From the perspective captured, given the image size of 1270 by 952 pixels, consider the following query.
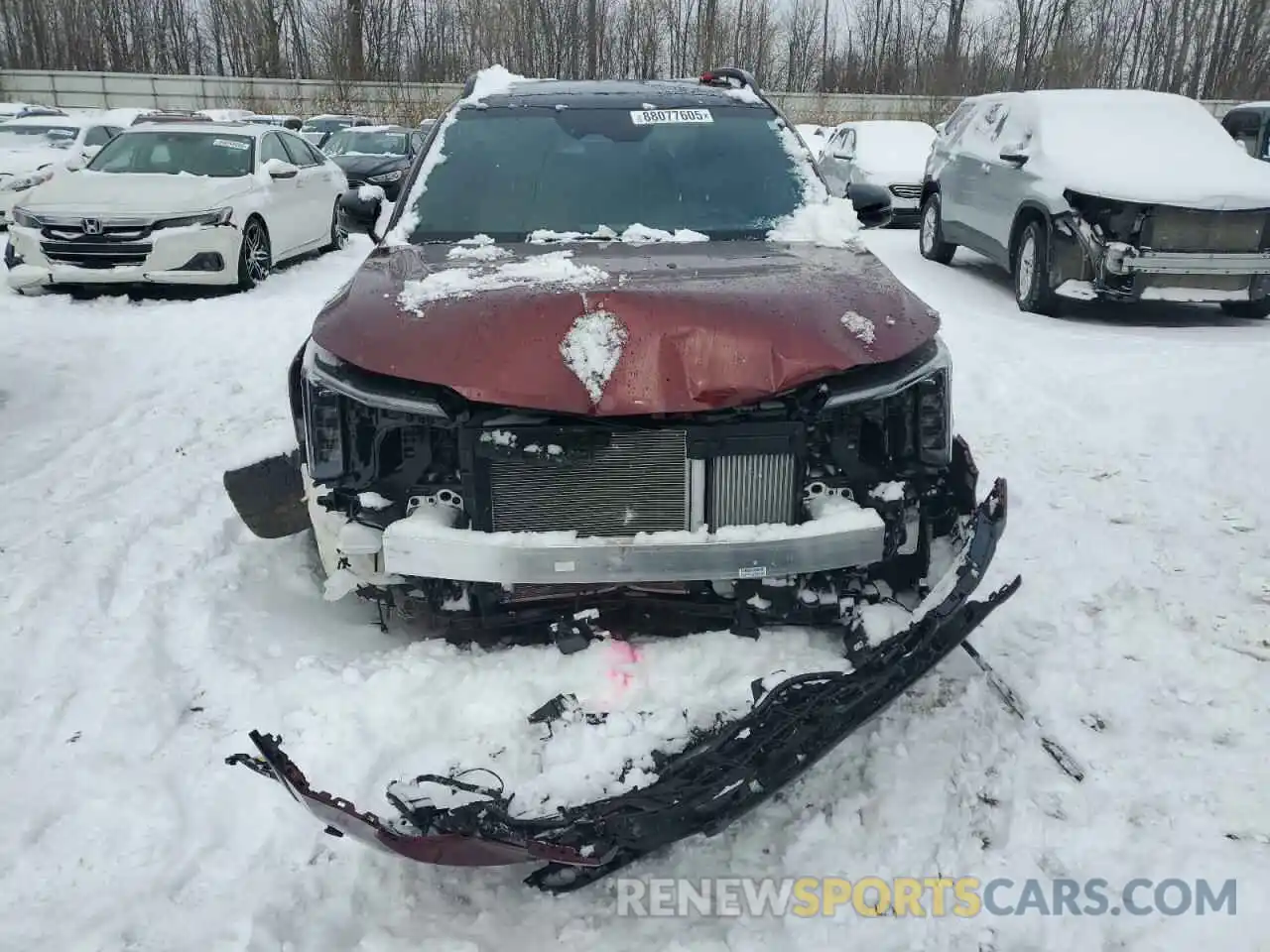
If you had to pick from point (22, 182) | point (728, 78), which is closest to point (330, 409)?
point (728, 78)

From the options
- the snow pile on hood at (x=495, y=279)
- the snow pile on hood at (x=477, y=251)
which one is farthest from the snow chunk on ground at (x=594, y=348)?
the snow pile on hood at (x=477, y=251)

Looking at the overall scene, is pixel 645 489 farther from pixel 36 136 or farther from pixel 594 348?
pixel 36 136

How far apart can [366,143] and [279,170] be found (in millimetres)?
8952

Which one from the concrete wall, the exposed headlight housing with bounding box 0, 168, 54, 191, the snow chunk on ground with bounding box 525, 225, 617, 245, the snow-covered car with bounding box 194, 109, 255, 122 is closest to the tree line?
the concrete wall

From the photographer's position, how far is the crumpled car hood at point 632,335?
244cm

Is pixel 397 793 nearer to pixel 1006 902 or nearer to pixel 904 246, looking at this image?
pixel 1006 902

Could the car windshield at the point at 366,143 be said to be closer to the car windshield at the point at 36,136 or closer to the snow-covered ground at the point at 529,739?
the car windshield at the point at 36,136

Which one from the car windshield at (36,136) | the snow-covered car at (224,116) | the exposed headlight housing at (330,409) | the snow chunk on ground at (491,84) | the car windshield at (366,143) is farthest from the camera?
the car windshield at (366,143)

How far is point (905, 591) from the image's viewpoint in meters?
2.87

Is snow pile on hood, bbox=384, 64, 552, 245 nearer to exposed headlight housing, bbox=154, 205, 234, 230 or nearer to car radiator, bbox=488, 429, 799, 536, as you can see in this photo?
car radiator, bbox=488, 429, 799, 536

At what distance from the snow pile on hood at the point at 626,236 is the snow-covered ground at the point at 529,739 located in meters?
1.52

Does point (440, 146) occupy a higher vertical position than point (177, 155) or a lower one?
higher

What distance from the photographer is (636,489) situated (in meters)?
2.56

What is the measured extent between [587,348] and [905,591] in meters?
1.21
